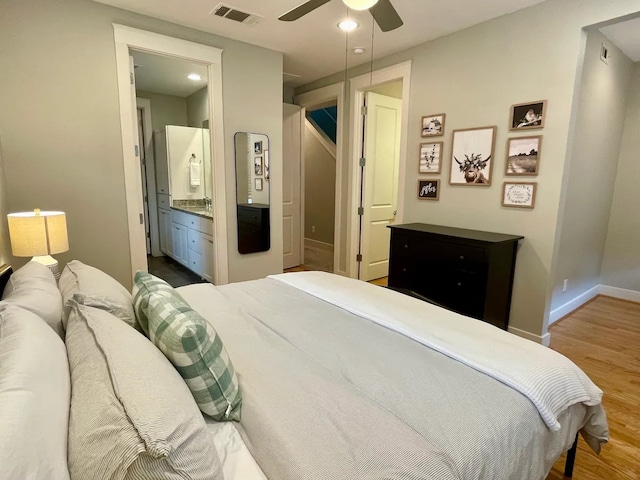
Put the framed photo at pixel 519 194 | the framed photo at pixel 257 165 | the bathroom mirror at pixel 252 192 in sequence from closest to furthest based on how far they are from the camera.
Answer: the framed photo at pixel 519 194, the bathroom mirror at pixel 252 192, the framed photo at pixel 257 165

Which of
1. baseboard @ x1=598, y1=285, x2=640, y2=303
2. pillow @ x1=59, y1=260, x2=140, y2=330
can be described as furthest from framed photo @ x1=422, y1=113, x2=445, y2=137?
pillow @ x1=59, y1=260, x2=140, y2=330

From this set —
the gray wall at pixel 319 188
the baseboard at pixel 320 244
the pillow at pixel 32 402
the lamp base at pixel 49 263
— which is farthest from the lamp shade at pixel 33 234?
the baseboard at pixel 320 244

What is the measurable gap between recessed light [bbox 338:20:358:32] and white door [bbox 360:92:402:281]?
3.63ft

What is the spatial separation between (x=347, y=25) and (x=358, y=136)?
1343 mm

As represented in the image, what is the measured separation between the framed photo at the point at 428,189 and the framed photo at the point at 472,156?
0.52 feet

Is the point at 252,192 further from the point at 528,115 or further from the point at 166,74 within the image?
the point at 528,115

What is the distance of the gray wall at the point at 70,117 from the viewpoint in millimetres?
2342

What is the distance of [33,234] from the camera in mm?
2010

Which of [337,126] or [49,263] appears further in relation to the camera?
[337,126]

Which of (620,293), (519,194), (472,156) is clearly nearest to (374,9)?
(472,156)

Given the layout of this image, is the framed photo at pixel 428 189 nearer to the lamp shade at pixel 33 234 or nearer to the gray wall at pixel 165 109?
the lamp shade at pixel 33 234

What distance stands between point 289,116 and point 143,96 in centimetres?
222

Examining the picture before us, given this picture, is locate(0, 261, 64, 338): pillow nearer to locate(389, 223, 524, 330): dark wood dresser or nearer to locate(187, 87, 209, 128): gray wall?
locate(389, 223, 524, 330): dark wood dresser

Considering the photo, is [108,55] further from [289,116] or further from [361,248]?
[361,248]
